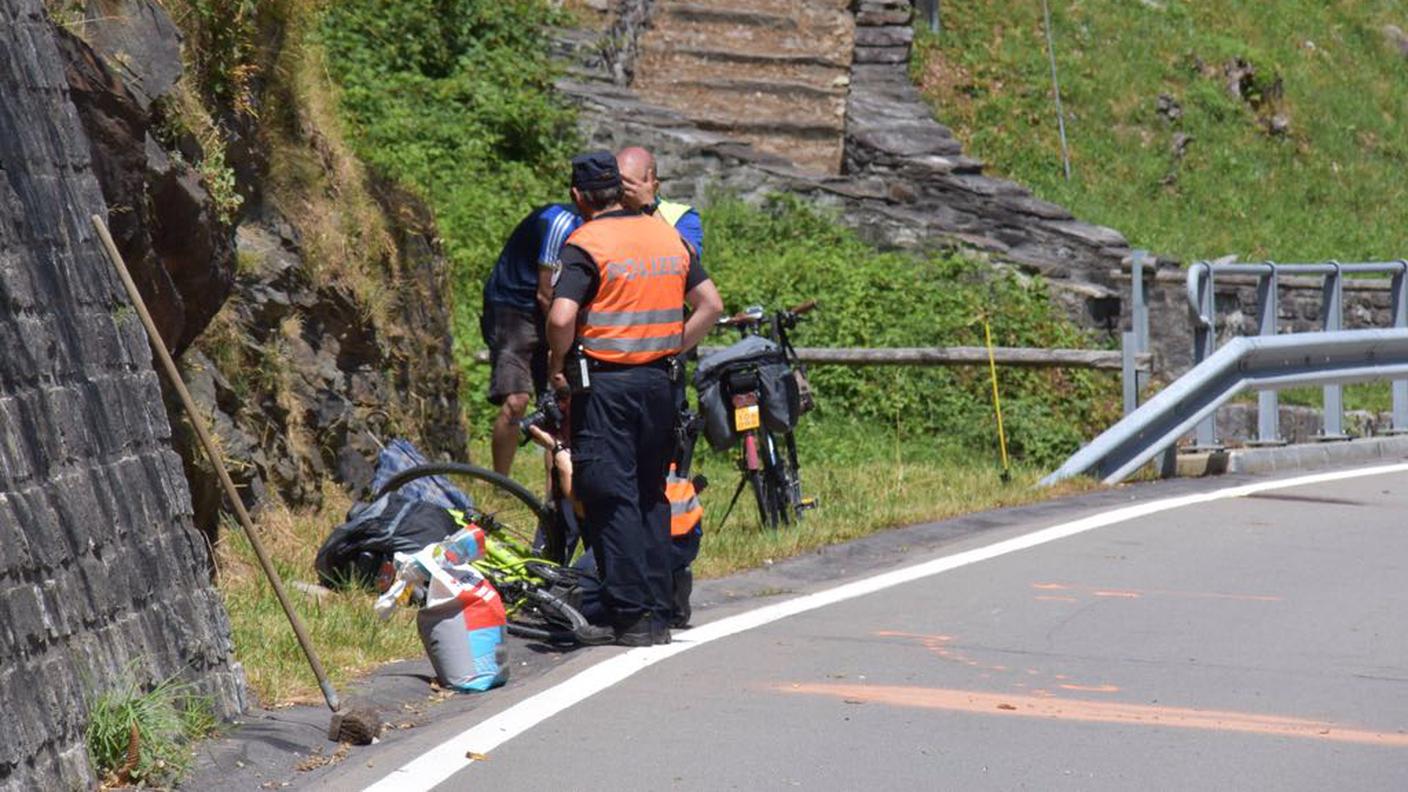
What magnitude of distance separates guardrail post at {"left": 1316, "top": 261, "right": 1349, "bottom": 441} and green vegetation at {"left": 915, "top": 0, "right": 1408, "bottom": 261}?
979 centimetres

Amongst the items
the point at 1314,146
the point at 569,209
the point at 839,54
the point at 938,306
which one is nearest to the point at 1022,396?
the point at 938,306

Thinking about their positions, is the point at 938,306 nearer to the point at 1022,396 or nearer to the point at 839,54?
the point at 1022,396

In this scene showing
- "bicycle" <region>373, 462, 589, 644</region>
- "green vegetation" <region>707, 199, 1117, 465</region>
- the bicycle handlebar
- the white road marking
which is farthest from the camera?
"green vegetation" <region>707, 199, 1117, 465</region>

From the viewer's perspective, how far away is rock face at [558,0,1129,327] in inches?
861

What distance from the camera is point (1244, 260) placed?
26.6 metres

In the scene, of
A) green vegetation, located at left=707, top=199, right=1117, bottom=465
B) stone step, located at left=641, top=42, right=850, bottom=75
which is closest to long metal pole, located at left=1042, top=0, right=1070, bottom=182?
stone step, located at left=641, top=42, right=850, bottom=75

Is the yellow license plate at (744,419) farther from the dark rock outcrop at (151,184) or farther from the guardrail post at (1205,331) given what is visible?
the guardrail post at (1205,331)

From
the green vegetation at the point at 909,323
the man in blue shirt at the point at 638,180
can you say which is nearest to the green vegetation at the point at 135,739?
the man in blue shirt at the point at 638,180

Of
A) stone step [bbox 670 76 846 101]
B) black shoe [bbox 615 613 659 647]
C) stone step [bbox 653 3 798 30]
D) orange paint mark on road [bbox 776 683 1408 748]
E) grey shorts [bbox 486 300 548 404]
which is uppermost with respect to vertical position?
stone step [bbox 653 3 798 30]

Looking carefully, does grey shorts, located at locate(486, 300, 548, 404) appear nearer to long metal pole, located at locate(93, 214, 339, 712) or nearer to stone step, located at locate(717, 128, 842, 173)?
long metal pole, located at locate(93, 214, 339, 712)

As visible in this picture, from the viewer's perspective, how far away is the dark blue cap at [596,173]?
8930 mm

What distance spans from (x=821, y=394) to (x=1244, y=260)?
924cm

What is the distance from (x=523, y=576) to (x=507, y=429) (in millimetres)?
2241

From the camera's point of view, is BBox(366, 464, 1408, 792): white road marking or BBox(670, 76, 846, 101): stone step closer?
BBox(366, 464, 1408, 792): white road marking
